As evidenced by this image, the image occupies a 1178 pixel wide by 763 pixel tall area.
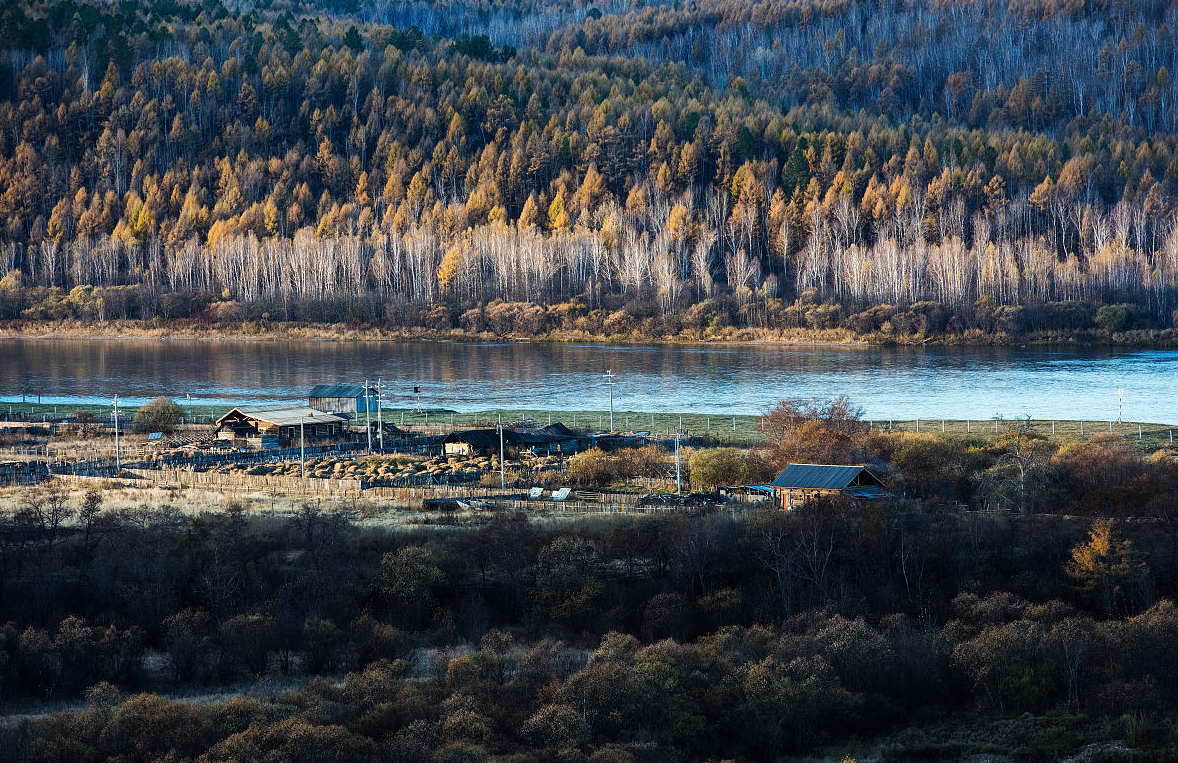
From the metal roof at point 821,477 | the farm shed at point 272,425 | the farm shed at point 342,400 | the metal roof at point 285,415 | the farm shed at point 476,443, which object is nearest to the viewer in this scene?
the metal roof at point 821,477

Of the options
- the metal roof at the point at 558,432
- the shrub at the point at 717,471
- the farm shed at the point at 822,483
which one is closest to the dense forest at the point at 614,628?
the farm shed at the point at 822,483

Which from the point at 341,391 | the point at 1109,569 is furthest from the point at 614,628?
the point at 341,391

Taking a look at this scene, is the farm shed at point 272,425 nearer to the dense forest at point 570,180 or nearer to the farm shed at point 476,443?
the farm shed at point 476,443

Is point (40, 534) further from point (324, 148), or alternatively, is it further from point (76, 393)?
point (324, 148)

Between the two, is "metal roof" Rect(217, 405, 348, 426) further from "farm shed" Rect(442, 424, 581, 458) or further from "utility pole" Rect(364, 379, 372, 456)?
"farm shed" Rect(442, 424, 581, 458)

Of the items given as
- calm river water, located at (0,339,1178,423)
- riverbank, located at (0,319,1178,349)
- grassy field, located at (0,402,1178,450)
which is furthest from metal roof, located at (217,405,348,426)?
riverbank, located at (0,319,1178,349)

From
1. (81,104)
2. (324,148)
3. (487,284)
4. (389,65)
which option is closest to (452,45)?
(389,65)

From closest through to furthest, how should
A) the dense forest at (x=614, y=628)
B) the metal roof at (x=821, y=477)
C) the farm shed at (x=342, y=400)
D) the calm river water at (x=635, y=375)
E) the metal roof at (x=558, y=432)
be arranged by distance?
the dense forest at (x=614, y=628) < the metal roof at (x=821, y=477) < the metal roof at (x=558, y=432) < the farm shed at (x=342, y=400) < the calm river water at (x=635, y=375)
